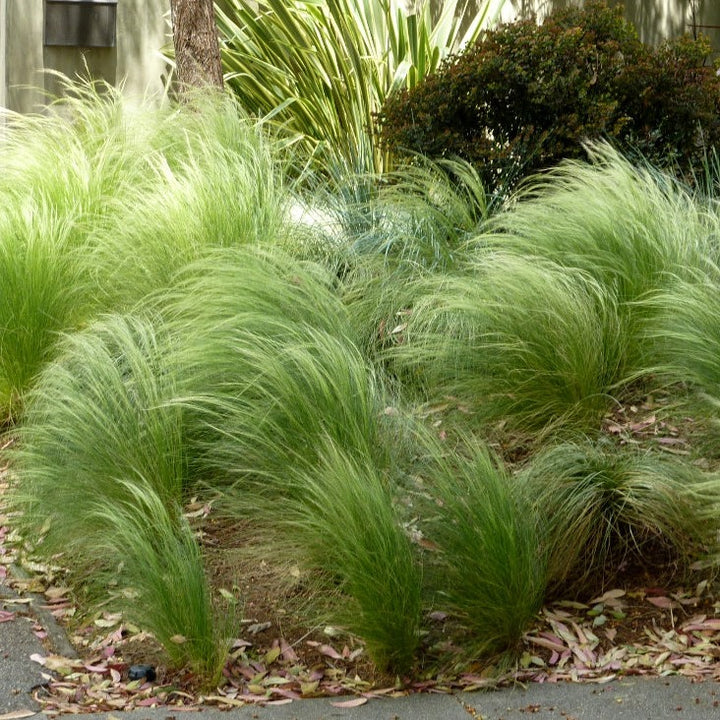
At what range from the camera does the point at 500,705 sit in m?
3.57

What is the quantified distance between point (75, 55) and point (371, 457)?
28.5 ft

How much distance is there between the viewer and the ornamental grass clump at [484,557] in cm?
385

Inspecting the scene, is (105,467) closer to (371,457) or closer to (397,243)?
(371,457)

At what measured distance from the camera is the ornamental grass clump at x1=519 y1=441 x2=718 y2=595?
13.8 ft

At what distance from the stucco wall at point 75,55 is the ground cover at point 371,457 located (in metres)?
6.11

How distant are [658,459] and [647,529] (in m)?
0.27

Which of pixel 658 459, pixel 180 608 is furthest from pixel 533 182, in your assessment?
pixel 180 608

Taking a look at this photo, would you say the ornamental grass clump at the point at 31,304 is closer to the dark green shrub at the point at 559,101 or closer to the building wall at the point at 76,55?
the dark green shrub at the point at 559,101

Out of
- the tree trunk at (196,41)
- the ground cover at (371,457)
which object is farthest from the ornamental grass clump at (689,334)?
the tree trunk at (196,41)

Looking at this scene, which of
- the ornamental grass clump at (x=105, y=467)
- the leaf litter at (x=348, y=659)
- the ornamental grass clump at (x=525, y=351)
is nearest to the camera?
the leaf litter at (x=348, y=659)

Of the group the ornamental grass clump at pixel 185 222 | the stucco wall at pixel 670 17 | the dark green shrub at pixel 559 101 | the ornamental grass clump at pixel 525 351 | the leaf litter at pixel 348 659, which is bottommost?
the leaf litter at pixel 348 659

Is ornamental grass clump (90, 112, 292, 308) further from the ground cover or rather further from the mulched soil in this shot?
the mulched soil

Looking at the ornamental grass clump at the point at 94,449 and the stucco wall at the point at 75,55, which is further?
the stucco wall at the point at 75,55

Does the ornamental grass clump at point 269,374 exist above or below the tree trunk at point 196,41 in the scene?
below
